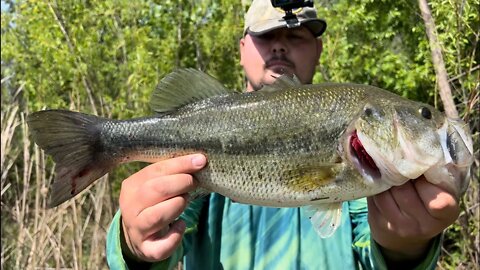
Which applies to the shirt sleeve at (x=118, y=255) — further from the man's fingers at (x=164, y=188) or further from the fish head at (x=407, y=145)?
the fish head at (x=407, y=145)

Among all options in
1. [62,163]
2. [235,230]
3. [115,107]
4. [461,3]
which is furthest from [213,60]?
[62,163]

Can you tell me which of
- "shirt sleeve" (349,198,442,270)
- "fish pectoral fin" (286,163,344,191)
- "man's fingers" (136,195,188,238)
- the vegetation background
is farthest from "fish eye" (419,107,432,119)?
the vegetation background

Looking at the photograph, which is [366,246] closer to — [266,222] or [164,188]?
[266,222]

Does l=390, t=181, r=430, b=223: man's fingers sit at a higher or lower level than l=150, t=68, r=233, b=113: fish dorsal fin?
lower

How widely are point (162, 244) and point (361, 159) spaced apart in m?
0.73

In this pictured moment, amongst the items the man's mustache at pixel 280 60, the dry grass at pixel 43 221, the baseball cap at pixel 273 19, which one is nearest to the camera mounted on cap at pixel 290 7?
the baseball cap at pixel 273 19

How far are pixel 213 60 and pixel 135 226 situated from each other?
5013mm

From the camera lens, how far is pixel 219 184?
5.75ft

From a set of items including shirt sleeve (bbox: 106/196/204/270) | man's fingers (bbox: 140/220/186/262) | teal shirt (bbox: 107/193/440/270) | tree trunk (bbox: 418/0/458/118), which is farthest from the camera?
tree trunk (bbox: 418/0/458/118)

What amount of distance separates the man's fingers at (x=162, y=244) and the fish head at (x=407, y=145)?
66 cm

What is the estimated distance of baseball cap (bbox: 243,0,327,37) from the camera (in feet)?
9.60

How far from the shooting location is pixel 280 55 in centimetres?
292

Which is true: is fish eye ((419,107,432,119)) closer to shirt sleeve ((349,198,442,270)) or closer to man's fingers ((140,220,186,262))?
shirt sleeve ((349,198,442,270))

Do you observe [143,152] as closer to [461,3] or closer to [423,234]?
[423,234]
